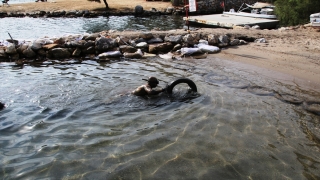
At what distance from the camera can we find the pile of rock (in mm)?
9711

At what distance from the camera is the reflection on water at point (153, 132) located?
11.2ft

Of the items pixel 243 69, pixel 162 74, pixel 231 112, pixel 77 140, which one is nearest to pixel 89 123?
pixel 77 140

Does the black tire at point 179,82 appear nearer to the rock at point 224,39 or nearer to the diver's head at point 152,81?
the diver's head at point 152,81

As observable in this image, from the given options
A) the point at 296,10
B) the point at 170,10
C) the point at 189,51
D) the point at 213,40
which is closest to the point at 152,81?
the point at 189,51

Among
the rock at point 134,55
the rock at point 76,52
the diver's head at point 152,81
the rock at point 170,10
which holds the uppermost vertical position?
the rock at point 170,10

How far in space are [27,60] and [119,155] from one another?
7459mm

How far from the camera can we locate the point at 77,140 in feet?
13.6

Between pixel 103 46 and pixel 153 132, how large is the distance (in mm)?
6717

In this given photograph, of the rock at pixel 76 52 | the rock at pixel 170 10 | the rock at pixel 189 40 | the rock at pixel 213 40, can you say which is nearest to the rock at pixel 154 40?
the rock at pixel 189 40

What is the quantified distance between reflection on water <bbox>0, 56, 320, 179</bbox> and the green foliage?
12287mm

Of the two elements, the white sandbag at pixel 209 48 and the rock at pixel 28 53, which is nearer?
the rock at pixel 28 53

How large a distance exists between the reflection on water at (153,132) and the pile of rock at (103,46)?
299 cm

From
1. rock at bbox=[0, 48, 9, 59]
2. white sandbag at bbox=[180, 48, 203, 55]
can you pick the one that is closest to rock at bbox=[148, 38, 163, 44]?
white sandbag at bbox=[180, 48, 203, 55]

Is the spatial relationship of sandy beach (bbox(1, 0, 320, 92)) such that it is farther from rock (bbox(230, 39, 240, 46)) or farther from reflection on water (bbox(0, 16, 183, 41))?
reflection on water (bbox(0, 16, 183, 41))
